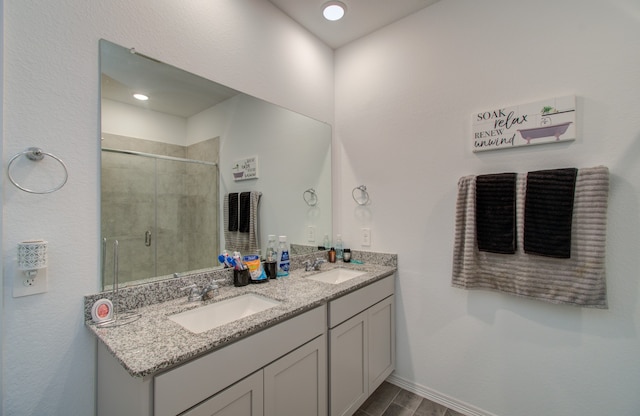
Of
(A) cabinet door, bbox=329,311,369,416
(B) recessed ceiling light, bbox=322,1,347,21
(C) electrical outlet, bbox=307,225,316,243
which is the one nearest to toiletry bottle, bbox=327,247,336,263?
(C) electrical outlet, bbox=307,225,316,243

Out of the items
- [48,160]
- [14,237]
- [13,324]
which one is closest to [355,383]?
[13,324]

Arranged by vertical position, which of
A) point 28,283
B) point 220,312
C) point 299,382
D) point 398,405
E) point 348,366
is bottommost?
point 398,405

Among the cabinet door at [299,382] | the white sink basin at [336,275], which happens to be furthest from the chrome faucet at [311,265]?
the cabinet door at [299,382]

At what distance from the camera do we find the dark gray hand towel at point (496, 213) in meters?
1.53

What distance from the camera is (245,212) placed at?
1746 mm

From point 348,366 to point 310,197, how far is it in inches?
46.9

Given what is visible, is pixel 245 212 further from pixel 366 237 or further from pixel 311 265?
pixel 366 237

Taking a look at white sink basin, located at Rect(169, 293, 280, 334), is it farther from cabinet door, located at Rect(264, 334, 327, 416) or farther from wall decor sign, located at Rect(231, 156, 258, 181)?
wall decor sign, located at Rect(231, 156, 258, 181)

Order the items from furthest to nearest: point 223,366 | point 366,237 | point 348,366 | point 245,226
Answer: point 366,237 → point 245,226 → point 348,366 → point 223,366

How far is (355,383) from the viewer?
163 centimetres

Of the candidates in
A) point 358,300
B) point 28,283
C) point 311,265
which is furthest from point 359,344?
point 28,283

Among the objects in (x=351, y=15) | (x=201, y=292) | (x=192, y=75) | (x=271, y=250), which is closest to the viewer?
(x=201, y=292)

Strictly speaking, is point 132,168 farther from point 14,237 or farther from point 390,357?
point 390,357

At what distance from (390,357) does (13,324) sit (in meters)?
1.95
